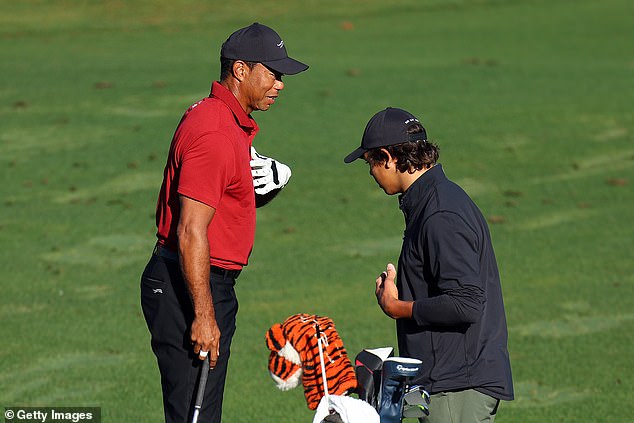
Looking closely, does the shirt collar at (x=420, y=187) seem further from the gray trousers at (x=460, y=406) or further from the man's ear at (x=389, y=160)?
the gray trousers at (x=460, y=406)

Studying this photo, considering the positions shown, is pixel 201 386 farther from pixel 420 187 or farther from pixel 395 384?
pixel 420 187

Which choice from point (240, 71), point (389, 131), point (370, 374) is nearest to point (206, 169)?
point (240, 71)

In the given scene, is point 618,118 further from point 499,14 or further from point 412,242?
point 412,242

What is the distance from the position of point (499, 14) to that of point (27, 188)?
1540 centimetres

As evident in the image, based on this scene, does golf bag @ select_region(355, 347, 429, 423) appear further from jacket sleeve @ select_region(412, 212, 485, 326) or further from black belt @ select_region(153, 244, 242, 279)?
black belt @ select_region(153, 244, 242, 279)

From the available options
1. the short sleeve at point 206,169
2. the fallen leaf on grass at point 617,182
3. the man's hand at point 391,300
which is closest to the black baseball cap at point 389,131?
the man's hand at point 391,300

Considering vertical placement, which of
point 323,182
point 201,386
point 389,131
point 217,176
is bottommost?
point 323,182

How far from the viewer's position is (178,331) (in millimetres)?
5344

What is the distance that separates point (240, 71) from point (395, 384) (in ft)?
5.66

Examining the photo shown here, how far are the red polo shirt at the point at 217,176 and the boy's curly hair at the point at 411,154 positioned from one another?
2.36 ft

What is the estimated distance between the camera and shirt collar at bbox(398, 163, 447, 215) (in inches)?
187

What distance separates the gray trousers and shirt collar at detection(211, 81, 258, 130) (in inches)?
61.6

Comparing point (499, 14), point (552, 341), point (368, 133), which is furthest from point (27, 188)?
point (499, 14)

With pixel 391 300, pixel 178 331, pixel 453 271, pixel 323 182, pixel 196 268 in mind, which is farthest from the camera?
pixel 323 182
